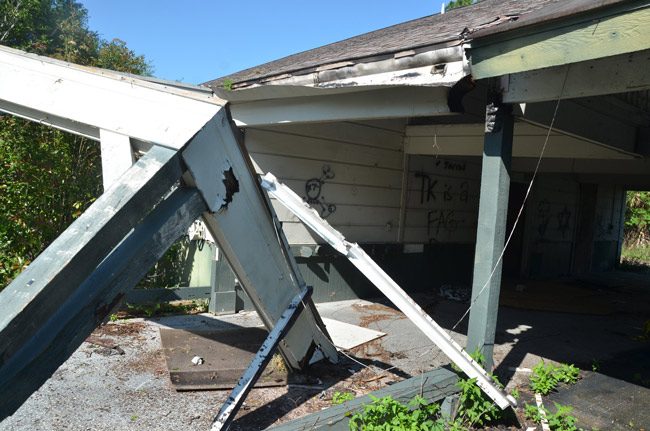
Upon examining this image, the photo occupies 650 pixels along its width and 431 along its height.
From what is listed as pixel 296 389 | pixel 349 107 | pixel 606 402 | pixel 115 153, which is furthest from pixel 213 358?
pixel 606 402

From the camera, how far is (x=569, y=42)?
283cm

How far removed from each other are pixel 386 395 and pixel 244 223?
58.0 inches

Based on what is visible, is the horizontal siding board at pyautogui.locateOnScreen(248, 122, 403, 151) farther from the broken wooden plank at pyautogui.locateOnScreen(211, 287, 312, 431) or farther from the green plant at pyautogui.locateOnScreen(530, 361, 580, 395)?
the green plant at pyautogui.locateOnScreen(530, 361, 580, 395)

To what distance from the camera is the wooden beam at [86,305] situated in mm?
1514

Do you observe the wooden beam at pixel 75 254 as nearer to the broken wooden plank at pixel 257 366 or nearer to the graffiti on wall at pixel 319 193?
the broken wooden plank at pixel 257 366

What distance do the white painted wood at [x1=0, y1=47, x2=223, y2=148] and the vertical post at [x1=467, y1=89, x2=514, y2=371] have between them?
2.22 m

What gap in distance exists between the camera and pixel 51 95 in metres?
2.40

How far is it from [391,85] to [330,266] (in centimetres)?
418

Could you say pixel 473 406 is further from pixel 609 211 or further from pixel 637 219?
pixel 637 219

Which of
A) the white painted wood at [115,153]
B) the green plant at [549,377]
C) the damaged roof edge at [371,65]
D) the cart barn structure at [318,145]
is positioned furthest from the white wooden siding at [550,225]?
the white painted wood at [115,153]

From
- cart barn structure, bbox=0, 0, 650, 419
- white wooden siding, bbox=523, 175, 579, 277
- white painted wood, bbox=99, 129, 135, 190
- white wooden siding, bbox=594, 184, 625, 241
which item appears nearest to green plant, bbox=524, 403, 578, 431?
cart barn structure, bbox=0, 0, 650, 419

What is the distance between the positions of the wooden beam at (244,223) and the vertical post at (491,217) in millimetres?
1292

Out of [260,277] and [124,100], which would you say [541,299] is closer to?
[260,277]

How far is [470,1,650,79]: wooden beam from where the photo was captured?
254 centimetres
